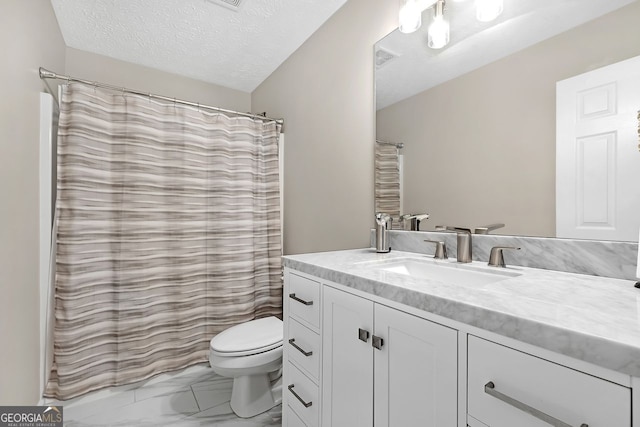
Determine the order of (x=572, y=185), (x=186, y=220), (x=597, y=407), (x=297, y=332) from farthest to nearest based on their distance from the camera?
(x=186, y=220) < (x=297, y=332) < (x=572, y=185) < (x=597, y=407)

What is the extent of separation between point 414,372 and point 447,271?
1.57 feet

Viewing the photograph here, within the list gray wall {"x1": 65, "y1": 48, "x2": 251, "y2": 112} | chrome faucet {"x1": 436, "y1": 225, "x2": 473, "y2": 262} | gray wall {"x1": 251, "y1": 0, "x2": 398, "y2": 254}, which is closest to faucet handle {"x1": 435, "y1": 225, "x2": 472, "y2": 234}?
chrome faucet {"x1": 436, "y1": 225, "x2": 473, "y2": 262}

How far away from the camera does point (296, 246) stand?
225cm

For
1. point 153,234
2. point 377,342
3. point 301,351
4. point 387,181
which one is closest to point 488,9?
point 387,181

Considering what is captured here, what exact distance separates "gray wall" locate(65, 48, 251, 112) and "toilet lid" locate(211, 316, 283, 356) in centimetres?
210

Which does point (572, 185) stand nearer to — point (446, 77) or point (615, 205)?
point (615, 205)

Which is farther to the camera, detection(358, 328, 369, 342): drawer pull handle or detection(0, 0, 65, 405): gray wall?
detection(0, 0, 65, 405): gray wall

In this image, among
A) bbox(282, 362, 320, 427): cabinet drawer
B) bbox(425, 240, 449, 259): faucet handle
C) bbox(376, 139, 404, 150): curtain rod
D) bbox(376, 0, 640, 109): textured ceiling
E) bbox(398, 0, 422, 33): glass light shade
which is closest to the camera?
bbox(376, 0, 640, 109): textured ceiling

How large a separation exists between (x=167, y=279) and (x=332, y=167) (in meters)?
1.32

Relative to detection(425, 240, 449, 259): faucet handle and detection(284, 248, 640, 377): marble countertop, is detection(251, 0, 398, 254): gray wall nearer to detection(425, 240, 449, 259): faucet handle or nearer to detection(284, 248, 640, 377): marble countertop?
detection(425, 240, 449, 259): faucet handle

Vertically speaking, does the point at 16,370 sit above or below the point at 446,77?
below

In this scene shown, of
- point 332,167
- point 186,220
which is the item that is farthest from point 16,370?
point 332,167

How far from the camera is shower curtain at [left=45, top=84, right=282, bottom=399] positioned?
1662mm

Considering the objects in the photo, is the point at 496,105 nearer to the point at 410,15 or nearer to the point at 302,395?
the point at 410,15
